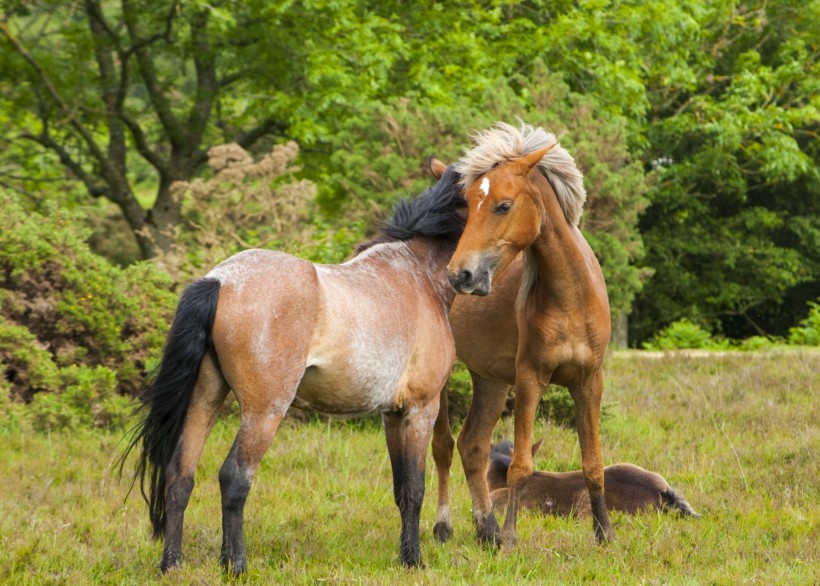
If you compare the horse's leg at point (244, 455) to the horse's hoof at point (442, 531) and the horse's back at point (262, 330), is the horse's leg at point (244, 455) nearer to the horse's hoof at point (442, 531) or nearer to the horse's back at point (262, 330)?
the horse's back at point (262, 330)

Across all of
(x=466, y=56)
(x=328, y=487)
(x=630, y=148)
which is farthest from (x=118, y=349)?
(x=630, y=148)

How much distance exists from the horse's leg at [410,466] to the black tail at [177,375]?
1.24 metres

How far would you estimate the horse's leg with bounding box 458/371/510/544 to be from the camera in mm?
6098

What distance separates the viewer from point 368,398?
16.5 ft

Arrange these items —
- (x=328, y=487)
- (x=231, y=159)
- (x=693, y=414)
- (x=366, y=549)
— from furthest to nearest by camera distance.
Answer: (x=231, y=159) → (x=693, y=414) → (x=328, y=487) → (x=366, y=549)

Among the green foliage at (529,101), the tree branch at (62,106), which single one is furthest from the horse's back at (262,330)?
the tree branch at (62,106)

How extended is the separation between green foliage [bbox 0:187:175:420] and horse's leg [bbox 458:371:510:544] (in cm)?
354

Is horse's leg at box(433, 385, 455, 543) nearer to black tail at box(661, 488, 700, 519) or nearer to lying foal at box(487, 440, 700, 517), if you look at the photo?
lying foal at box(487, 440, 700, 517)

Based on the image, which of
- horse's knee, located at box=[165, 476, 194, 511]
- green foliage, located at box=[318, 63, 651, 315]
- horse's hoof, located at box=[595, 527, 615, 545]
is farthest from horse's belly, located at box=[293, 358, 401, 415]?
green foliage, located at box=[318, 63, 651, 315]

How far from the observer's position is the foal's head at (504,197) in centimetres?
507

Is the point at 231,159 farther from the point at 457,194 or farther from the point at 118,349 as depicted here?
the point at 457,194

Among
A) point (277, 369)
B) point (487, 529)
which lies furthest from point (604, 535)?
point (277, 369)

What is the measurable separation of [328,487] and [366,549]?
153cm

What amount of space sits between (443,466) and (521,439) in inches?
38.5
